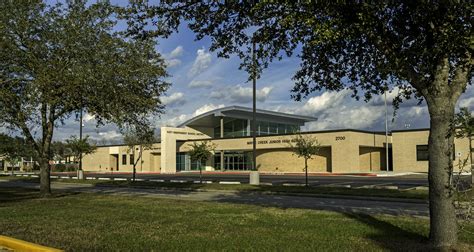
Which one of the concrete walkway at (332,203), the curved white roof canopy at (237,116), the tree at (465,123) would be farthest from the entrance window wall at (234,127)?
the tree at (465,123)

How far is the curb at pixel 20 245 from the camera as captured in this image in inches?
308

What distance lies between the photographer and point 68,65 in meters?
17.5

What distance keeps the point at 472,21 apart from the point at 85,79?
12.8 m

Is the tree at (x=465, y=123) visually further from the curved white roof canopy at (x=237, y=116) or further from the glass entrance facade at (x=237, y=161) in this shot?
the curved white roof canopy at (x=237, y=116)

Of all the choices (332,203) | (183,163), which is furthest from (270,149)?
(332,203)

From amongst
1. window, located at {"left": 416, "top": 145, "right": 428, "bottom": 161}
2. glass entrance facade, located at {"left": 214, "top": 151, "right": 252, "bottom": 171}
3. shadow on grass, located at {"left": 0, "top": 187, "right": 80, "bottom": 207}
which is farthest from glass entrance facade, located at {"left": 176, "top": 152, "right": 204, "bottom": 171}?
shadow on grass, located at {"left": 0, "top": 187, "right": 80, "bottom": 207}

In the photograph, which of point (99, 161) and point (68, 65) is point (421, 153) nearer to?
point (68, 65)

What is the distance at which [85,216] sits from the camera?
12641mm

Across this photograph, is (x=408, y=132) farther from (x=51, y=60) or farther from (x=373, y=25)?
(x=373, y=25)

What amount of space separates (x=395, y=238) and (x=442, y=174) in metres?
1.88

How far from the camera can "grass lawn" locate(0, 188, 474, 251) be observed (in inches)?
322

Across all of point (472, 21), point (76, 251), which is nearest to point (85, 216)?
point (76, 251)

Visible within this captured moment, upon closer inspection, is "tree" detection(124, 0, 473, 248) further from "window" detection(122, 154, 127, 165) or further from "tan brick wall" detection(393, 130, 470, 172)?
"window" detection(122, 154, 127, 165)

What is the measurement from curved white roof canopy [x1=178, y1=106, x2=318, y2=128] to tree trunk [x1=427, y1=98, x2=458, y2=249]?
5482 cm
